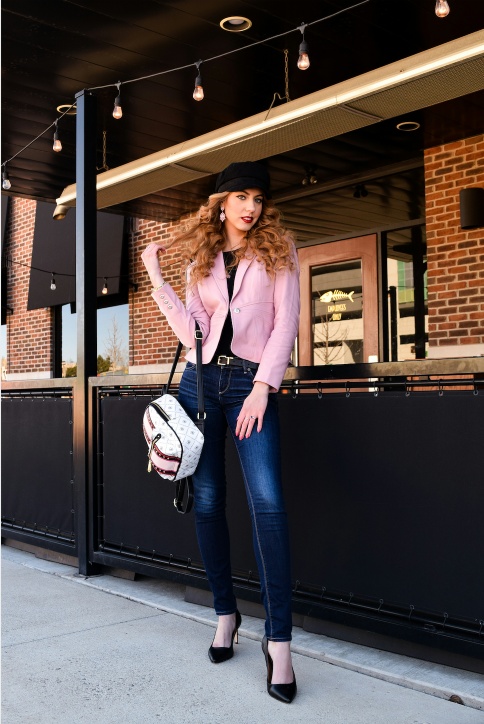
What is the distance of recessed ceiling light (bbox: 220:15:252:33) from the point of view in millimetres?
4703

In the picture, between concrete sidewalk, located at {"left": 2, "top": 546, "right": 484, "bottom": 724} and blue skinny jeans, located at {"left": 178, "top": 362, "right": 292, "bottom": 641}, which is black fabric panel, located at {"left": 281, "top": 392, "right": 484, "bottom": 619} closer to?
concrete sidewalk, located at {"left": 2, "top": 546, "right": 484, "bottom": 724}

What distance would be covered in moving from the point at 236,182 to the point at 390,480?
1224 millimetres

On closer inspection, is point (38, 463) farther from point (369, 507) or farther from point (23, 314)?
point (23, 314)

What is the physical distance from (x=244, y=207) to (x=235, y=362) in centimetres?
56

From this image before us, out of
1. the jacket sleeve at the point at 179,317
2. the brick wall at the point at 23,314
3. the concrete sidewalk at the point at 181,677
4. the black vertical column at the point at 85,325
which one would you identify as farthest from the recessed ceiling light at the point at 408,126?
the brick wall at the point at 23,314

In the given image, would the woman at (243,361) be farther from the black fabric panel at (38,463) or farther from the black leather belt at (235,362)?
the black fabric panel at (38,463)

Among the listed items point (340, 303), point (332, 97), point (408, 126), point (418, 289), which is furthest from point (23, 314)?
point (332, 97)

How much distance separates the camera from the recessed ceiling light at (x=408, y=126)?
21.0ft

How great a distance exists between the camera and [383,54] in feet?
17.2

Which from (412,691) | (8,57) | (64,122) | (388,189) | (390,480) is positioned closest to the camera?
(412,691)

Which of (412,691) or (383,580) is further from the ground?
(383,580)

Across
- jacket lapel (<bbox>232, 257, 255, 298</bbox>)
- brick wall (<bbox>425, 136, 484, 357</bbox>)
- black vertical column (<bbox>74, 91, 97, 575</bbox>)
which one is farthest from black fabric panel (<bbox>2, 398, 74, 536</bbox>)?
brick wall (<bbox>425, 136, 484, 357</bbox>)

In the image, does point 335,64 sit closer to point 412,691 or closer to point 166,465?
point 166,465

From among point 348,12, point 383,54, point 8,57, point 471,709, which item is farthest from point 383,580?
point 8,57
